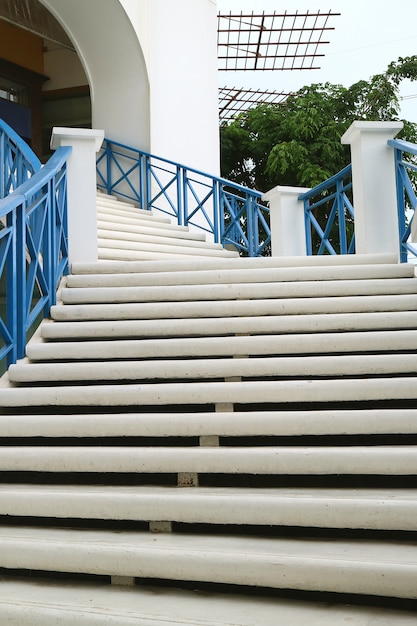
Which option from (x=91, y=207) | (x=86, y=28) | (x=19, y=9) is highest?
(x=19, y=9)

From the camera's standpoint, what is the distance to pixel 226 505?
2795mm

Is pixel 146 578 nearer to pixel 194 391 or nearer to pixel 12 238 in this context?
pixel 194 391

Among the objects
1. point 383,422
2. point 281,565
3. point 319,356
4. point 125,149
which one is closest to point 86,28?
point 125,149

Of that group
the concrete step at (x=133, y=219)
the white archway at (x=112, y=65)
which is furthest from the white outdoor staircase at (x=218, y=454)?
the white archway at (x=112, y=65)

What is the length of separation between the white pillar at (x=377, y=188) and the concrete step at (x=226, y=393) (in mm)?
2034

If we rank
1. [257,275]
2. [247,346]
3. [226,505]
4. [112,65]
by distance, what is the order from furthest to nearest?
[112,65]
[257,275]
[247,346]
[226,505]

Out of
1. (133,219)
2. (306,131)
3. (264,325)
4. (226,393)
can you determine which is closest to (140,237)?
(133,219)

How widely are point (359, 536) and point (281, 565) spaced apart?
42 cm

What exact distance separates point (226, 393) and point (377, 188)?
2.64 m

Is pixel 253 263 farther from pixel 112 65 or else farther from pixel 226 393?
pixel 112 65

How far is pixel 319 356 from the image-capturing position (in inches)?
151

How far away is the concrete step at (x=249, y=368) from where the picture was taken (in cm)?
363

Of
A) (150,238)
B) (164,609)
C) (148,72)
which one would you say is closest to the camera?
(164,609)

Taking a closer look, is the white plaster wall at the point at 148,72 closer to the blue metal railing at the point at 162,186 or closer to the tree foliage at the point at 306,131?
the blue metal railing at the point at 162,186
